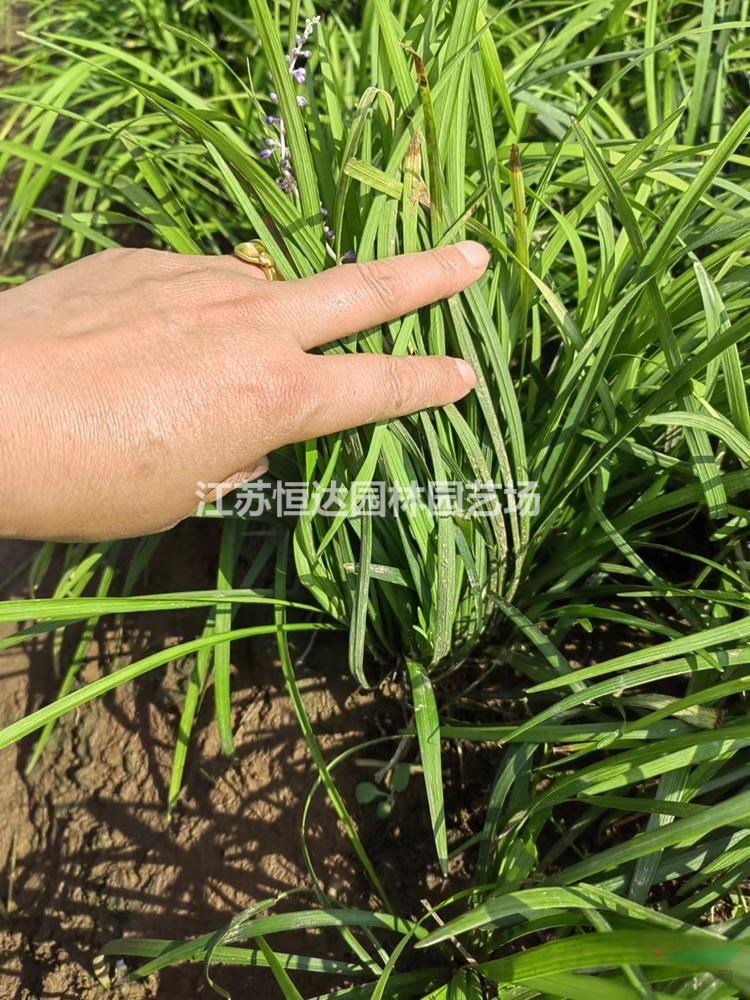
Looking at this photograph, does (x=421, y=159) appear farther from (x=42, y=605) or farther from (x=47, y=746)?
(x=47, y=746)

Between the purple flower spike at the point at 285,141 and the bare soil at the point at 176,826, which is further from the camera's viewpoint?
the bare soil at the point at 176,826

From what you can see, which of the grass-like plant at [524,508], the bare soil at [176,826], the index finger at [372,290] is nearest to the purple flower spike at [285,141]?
the grass-like plant at [524,508]

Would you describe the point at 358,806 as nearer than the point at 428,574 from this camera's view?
No

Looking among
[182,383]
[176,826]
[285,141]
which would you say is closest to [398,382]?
[182,383]

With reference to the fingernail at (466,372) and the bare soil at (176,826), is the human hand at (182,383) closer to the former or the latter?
the fingernail at (466,372)

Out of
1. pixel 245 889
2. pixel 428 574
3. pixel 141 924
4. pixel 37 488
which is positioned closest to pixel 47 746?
pixel 141 924
